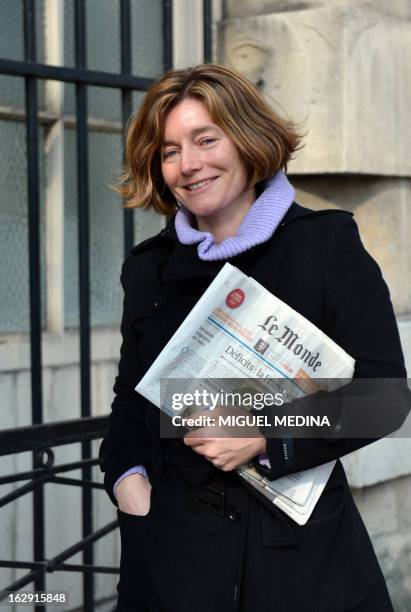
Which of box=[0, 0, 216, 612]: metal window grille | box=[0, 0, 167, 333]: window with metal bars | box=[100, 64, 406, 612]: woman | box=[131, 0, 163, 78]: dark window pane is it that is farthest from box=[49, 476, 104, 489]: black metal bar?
box=[131, 0, 163, 78]: dark window pane

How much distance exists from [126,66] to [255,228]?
5.11 ft

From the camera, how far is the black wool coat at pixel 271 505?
6.62ft

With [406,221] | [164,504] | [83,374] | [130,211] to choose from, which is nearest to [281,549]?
[164,504]

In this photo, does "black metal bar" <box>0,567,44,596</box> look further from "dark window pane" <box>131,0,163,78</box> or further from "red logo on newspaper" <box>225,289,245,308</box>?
"dark window pane" <box>131,0,163,78</box>

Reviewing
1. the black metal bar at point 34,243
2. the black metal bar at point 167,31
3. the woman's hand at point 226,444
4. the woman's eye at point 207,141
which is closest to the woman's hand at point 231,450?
the woman's hand at point 226,444

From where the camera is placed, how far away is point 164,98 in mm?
2229

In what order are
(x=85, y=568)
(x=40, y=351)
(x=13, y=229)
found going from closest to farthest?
(x=40, y=351) < (x=85, y=568) < (x=13, y=229)

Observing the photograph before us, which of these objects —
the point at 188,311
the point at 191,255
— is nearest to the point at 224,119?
the point at 191,255

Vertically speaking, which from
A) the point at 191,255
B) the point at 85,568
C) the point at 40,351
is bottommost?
the point at 85,568

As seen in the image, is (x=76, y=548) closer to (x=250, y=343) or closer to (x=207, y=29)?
(x=250, y=343)

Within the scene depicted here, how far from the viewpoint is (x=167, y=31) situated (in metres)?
3.67

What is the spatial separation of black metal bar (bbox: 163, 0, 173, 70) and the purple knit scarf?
5.16 feet

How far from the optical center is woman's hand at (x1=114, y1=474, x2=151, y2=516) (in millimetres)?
2277

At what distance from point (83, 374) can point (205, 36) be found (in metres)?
1.28
